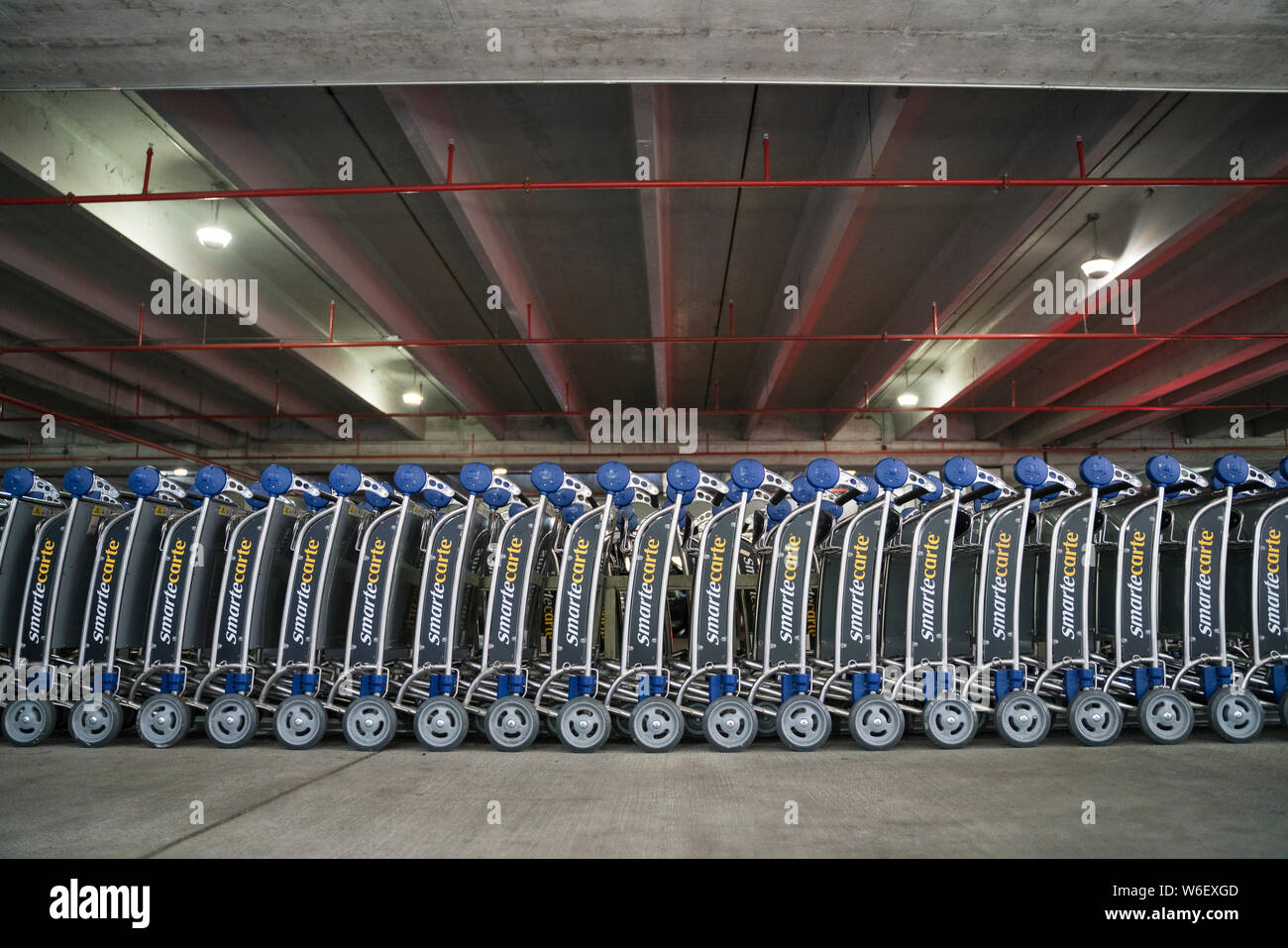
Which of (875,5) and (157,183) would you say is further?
(157,183)

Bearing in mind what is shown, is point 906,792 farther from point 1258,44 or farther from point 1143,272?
point 1143,272

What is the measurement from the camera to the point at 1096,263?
9.63 meters

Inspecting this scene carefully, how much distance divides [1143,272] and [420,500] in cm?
907

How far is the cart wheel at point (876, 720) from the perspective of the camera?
6.31m

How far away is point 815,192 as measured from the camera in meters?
9.51

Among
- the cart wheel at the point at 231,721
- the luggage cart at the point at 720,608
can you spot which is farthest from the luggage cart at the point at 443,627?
the luggage cart at the point at 720,608

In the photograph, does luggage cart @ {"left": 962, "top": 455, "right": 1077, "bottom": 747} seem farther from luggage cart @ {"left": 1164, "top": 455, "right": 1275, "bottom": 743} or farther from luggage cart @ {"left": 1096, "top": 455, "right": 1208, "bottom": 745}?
luggage cart @ {"left": 1164, "top": 455, "right": 1275, "bottom": 743}

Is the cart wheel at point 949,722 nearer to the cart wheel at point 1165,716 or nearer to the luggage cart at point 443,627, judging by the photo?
the cart wheel at point 1165,716

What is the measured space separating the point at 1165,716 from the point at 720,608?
3.58 metres

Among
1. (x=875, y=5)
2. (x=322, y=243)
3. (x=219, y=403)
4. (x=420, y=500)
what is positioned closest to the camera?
(x=875, y=5)

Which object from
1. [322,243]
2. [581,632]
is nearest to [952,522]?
[581,632]

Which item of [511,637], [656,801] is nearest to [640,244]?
[511,637]
